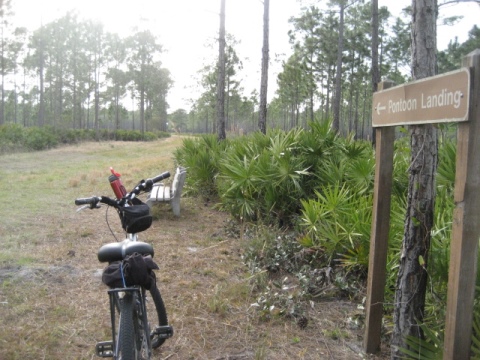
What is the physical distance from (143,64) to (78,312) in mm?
39137

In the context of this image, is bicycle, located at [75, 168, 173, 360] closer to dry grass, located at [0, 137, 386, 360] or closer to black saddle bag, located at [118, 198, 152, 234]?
black saddle bag, located at [118, 198, 152, 234]

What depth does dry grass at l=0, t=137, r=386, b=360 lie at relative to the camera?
3387mm

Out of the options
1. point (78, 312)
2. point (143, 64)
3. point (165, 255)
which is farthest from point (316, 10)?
point (78, 312)

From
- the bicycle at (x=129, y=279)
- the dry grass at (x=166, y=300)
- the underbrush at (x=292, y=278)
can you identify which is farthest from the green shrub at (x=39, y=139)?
the bicycle at (x=129, y=279)

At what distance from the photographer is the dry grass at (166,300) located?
3.39 meters

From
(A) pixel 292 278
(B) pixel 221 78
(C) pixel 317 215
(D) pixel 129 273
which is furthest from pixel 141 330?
(B) pixel 221 78

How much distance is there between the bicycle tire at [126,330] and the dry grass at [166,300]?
3.50 ft

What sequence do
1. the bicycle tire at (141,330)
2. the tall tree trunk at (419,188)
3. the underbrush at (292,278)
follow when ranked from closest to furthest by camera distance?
1. the bicycle tire at (141,330)
2. the tall tree trunk at (419,188)
3. the underbrush at (292,278)

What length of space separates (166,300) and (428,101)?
3029mm

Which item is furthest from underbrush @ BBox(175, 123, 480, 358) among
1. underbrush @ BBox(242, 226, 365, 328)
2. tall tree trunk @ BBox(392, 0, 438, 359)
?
tall tree trunk @ BBox(392, 0, 438, 359)

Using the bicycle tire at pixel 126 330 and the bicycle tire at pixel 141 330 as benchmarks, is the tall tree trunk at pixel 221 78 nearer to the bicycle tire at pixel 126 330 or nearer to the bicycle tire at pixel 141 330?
the bicycle tire at pixel 141 330

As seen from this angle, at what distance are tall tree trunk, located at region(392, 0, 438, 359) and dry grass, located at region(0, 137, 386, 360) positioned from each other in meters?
0.71

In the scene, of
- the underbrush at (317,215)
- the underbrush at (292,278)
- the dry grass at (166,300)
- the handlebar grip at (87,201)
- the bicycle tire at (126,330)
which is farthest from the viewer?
the underbrush at (292,278)

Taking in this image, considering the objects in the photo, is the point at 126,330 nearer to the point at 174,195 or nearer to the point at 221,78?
the point at 174,195
